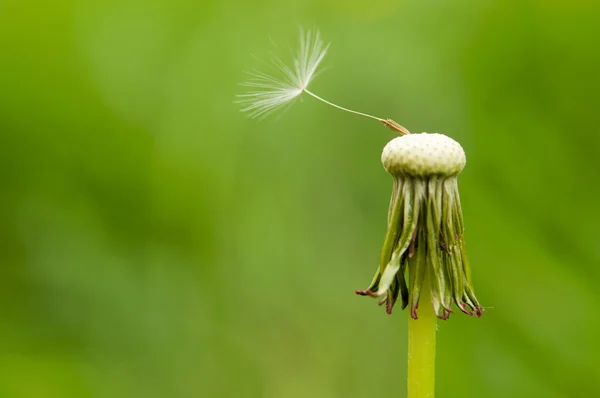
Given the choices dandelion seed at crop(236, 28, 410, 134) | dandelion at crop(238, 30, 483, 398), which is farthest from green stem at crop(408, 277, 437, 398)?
dandelion seed at crop(236, 28, 410, 134)

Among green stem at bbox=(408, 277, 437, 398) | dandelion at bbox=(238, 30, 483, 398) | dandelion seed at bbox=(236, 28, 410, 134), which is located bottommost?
green stem at bbox=(408, 277, 437, 398)

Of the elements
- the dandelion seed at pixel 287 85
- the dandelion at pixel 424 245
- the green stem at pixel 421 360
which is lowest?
the green stem at pixel 421 360

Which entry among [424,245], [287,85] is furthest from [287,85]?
[424,245]

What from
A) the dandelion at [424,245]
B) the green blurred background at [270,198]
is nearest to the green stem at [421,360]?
the dandelion at [424,245]

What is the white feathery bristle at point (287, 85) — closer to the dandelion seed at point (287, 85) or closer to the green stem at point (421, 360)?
the dandelion seed at point (287, 85)

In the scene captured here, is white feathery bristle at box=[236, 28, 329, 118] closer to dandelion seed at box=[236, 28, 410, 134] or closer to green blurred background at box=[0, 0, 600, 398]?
dandelion seed at box=[236, 28, 410, 134]

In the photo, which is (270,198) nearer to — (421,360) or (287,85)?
(287,85)

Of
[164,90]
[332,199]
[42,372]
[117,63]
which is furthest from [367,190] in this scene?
[42,372]

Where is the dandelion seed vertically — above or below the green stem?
above
